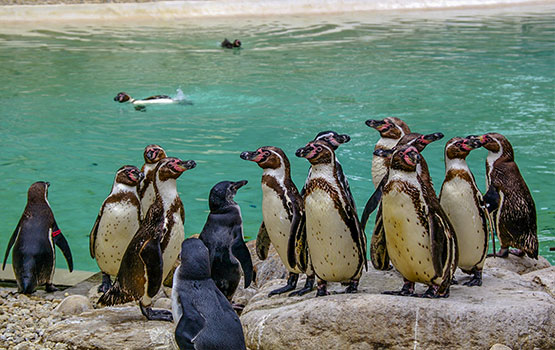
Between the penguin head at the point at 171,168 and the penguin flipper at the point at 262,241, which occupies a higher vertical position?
the penguin head at the point at 171,168

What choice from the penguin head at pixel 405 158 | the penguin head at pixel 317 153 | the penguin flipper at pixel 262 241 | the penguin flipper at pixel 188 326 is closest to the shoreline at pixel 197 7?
the penguin flipper at pixel 262 241

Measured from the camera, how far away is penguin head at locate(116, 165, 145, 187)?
4.52 meters

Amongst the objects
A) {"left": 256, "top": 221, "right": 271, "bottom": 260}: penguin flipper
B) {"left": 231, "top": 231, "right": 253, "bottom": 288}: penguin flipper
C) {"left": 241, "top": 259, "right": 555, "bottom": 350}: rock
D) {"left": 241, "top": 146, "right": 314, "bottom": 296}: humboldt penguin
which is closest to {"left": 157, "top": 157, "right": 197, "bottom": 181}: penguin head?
{"left": 241, "top": 146, "right": 314, "bottom": 296}: humboldt penguin

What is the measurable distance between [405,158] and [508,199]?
1509 mm

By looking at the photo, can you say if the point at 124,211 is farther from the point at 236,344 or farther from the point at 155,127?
the point at 155,127

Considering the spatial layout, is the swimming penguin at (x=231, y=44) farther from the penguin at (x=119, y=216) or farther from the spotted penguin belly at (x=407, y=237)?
the spotted penguin belly at (x=407, y=237)

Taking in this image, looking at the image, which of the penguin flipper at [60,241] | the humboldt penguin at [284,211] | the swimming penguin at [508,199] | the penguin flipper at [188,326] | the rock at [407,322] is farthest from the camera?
the penguin flipper at [60,241]

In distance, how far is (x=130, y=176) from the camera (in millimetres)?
4535

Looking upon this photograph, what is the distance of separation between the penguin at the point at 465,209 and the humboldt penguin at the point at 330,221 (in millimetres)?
558

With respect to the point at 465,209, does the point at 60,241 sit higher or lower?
lower

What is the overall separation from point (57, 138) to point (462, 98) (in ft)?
20.9

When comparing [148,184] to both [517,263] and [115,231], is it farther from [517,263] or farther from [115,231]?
[517,263]

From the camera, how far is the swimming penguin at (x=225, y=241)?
4141 millimetres

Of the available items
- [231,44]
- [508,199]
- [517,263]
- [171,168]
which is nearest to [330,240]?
[171,168]
